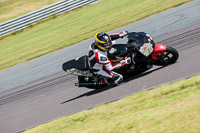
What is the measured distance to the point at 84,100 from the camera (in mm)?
9039

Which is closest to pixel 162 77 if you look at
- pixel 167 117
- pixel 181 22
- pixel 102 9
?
pixel 167 117

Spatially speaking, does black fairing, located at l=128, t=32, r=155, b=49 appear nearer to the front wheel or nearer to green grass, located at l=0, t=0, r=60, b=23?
the front wheel

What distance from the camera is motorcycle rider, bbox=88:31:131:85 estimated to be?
8.37 m

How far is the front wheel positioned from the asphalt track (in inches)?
7.0

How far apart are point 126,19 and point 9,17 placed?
12.1m

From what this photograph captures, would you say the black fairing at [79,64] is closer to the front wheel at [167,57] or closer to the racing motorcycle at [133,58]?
the racing motorcycle at [133,58]

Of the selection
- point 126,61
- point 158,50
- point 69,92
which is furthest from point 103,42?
point 69,92

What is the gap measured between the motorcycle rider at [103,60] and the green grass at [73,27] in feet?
24.2

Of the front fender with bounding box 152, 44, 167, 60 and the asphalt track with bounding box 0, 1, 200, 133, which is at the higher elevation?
the front fender with bounding box 152, 44, 167, 60

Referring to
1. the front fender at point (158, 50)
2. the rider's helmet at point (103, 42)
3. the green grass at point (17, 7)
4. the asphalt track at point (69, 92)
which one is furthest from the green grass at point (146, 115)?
the green grass at point (17, 7)

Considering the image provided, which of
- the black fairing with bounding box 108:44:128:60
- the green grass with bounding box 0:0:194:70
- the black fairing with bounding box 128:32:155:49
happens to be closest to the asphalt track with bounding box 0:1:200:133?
the black fairing with bounding box 108:44:128:60

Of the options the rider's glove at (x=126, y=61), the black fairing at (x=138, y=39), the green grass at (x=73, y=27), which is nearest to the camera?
the black fairing at (x=138, y=39)

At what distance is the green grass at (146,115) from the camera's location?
500 centimetres

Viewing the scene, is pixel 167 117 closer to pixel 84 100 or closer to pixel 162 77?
pixel 162 77
